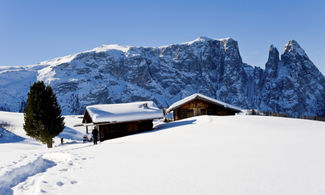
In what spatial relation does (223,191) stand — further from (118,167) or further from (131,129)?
(131,129)

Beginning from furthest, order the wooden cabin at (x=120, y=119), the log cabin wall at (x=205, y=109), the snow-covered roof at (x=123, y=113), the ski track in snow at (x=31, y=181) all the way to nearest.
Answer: the log cabin wall at (x=205, y=109), the wooden cabin at (x=120, y=119), the snow-covered roof at (x=123, y=113), the ski track in snow at (x=31, y=181)

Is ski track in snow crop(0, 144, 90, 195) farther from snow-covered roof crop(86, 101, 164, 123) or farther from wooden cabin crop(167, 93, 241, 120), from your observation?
wooden cabin crop(167, 93, 241, 120)

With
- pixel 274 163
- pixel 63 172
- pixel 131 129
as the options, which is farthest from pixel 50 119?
pixel 274 163

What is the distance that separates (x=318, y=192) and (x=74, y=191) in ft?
15.9

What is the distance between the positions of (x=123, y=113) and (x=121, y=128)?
1.76 m

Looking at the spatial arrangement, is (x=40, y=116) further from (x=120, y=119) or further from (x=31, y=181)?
(x=31, y=181)

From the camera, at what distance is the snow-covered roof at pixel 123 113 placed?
2402 centimetres

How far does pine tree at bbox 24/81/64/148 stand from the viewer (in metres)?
24.3

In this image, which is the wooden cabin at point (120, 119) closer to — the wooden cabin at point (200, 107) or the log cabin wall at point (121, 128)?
the log cabin wall at point (121, 128)

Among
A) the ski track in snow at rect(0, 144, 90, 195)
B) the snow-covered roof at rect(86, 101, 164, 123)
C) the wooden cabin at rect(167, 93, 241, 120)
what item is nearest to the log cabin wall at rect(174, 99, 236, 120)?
the wooden cabin at rect(167, 93, 241, 120)

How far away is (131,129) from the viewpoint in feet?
85.7

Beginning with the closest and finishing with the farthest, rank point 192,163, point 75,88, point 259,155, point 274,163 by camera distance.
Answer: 1. point 274,163
2. point 192,163
3. point 259,155
4. point 75,88

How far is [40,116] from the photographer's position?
80.0 ft

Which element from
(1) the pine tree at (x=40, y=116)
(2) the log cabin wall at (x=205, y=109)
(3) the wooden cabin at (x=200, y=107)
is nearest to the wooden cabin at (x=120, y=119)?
(1) the pine tree at (x=40, y=116)
